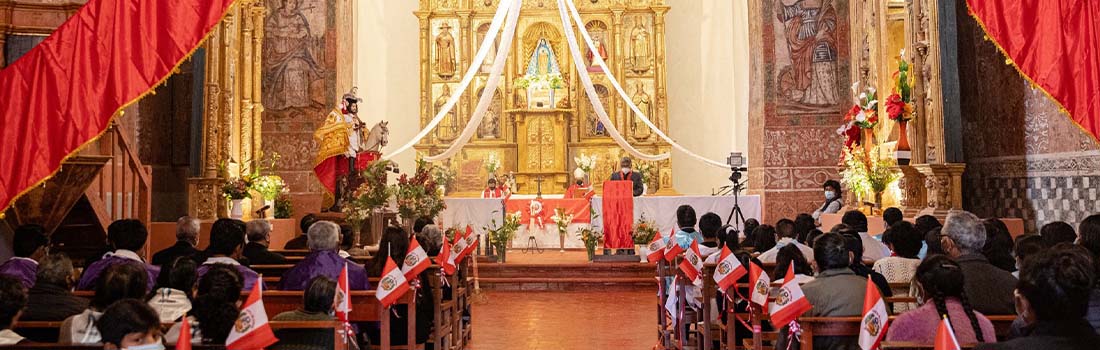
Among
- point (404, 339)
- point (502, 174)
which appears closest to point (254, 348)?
point (404, 339)

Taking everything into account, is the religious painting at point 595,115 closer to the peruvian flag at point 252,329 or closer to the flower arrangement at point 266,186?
the flower arrangement at point 266,186

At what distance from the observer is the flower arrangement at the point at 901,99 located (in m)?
10.8

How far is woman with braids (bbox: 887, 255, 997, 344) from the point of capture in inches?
139

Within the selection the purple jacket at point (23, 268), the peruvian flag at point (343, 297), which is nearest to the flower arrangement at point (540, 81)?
the purple jacket at point (23, 268)

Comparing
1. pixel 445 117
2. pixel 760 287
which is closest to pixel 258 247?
pixel 760 287

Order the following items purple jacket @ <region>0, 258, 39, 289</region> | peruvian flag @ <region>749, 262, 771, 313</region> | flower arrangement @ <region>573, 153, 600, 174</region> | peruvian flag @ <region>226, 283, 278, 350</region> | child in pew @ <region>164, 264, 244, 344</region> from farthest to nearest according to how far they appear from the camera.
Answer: flower arrangement @ <region>573, 153, 600, 174</region> < purple jacket @ <region>0, 258, 39, 289</region> < peruvian flag @ <region>749, 262, 771, 313</region> < child in pew @ <region>164, 264, 244, 344</region> < peruvian flag @ <region>226, 283, 278, 350</region>

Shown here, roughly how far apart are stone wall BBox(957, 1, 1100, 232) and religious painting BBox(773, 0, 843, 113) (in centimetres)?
460

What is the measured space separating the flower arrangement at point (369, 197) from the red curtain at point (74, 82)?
558 centimetres

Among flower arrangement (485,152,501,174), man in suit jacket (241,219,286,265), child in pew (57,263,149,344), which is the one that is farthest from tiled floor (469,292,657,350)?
flower arrangement (485,152,501,174)

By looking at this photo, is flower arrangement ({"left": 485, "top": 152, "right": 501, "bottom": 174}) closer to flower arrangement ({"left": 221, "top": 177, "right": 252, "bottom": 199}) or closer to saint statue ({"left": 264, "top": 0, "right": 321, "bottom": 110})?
saint statue ({"left": 264, "top": 0, "right": 321, "bottom": 110})

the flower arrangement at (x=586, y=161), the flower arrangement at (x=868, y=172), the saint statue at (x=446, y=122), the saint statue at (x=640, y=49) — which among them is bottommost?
the flower arrangement at (x=868, y=172)

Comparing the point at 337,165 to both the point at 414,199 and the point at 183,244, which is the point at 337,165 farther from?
the point at 183,244

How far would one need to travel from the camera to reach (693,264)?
21.9 ft

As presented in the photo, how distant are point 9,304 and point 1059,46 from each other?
5.89 m
